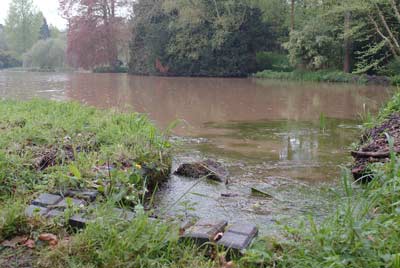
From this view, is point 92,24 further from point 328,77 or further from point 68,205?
point 68,205

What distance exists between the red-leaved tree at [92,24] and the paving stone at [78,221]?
24.3 meters

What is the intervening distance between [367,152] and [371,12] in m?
13.6

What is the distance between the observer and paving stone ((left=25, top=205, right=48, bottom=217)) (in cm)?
194

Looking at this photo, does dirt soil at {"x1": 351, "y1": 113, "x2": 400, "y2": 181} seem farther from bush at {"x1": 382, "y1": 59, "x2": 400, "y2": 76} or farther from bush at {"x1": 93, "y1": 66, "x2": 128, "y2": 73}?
bush at {"x1": 93, "y1": 66, "x2": 128, "y2": 73}

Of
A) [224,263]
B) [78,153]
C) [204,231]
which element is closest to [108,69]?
[78,153]

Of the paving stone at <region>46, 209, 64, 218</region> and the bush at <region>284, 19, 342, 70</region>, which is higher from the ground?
the bush at <region>284, 19, 342, 70</region>

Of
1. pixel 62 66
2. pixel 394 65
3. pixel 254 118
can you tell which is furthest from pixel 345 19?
pixel 62 66

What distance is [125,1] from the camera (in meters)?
24.9

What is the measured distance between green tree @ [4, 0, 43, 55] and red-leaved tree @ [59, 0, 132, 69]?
12.5 m

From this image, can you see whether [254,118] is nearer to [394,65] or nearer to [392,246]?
[392,246]

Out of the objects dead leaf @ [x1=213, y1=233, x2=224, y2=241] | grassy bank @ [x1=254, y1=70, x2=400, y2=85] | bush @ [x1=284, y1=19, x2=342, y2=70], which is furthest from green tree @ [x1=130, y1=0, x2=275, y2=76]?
dead leaf @ [x1=213, y1=233, x2=224, y2=241]

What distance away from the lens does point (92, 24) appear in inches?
979

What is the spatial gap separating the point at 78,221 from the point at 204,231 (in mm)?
569

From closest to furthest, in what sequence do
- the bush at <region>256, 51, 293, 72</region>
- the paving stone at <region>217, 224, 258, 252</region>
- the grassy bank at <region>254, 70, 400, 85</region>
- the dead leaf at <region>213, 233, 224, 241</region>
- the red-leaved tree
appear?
1. the paving stone at <region>217, 224, 258, 252</region>
2. the dead leaf at <region>213, 233, 224, 241</region>
3. the grassy bank at <region>254, 70, 400, 85</region>
4. the bush at <region>256, 51, 293, 72</region>
5. the red-leaved tree
